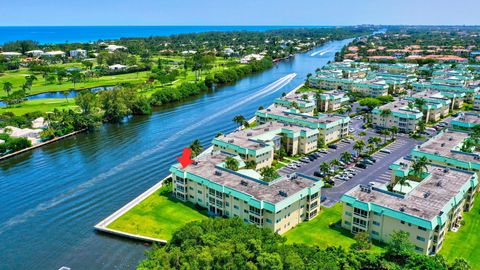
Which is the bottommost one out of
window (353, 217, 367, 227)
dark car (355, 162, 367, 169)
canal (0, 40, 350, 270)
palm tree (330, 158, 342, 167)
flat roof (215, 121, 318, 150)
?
→ canal (0, 40, 350, 270)

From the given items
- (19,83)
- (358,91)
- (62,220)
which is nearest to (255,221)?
(62,220)

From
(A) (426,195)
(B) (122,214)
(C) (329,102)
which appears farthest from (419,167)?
(C) (329,102)

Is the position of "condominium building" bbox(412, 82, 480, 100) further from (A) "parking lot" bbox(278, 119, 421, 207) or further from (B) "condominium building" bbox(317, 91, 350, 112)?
(A) "parking lot" bbox(278, 119, 421, 207)

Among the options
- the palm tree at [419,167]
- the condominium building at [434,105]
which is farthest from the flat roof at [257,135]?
the condominium building at [434,105]

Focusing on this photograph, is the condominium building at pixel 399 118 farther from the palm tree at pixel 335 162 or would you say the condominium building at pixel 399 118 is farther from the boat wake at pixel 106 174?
the boat wake at pixel 106 174

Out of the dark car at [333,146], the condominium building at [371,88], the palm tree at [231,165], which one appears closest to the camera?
the palm tree at [231,165]

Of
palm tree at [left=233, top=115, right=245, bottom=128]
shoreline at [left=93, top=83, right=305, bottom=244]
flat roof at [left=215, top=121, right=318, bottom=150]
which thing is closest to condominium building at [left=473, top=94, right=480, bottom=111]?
flat roof at [left=215, top=121, right=318, bottom=150]
